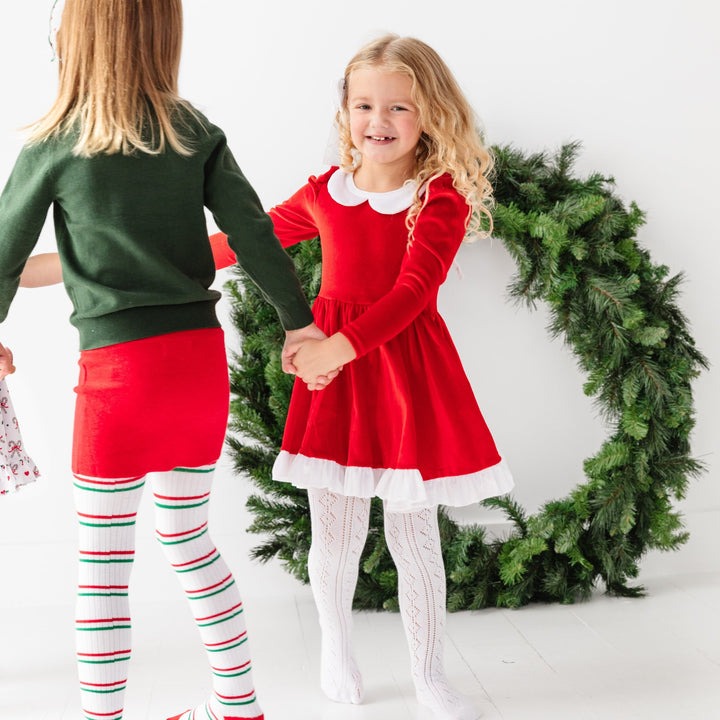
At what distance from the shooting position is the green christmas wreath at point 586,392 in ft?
7.44

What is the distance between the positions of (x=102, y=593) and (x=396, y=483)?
0.53 metres

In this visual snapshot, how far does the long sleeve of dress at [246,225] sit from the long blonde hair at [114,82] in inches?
2.9

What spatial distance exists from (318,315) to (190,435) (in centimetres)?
45

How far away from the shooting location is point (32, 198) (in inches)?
52.5

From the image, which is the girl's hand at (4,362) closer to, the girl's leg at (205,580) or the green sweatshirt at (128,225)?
the green sweatshirt at (128,225)

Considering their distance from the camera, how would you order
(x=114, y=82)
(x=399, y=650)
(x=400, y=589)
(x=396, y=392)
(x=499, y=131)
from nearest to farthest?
1. (x=114, y=82)
2. (x=396, y=392)
3. (x=400, y=589)
4. (x=399, y=650)
5. (x=499, y=131)

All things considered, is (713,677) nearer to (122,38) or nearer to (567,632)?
(567,632)

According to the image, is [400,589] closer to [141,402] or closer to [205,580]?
[205,580]

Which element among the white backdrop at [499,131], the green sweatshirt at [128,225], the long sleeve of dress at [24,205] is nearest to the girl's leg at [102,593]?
the green sweatshirt at [128,225]

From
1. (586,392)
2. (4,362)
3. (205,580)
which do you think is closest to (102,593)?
(205,580)

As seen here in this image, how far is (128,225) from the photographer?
4.42ft

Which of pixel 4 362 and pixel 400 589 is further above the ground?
pixel 4 362

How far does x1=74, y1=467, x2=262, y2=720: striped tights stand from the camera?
4.58 ft

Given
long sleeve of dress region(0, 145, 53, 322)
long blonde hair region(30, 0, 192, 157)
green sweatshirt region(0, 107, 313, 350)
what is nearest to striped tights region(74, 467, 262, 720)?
green sweatshirt region(0, 107, 313, 350)
